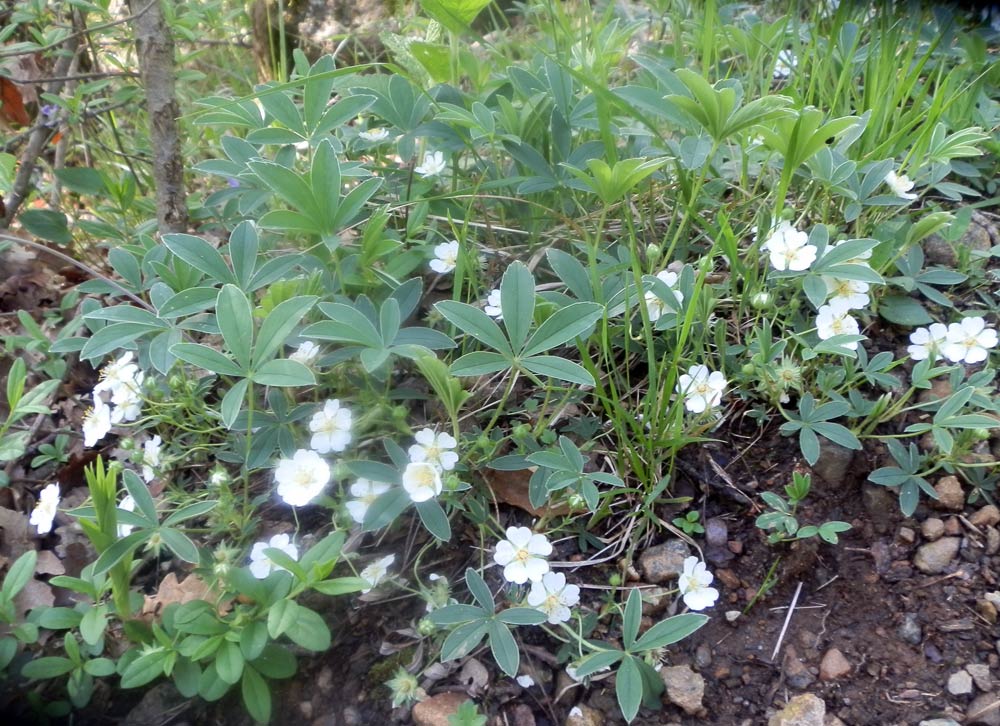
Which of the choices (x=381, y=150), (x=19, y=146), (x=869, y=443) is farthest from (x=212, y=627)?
(x=19, y=146)

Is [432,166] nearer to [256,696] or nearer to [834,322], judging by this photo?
[834,322]

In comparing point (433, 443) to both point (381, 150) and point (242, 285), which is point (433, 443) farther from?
point (381, 150)

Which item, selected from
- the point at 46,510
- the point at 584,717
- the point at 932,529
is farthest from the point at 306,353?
the point at 932,529

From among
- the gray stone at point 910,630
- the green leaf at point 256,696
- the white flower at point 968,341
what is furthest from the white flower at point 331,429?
the white flower at point 968,341

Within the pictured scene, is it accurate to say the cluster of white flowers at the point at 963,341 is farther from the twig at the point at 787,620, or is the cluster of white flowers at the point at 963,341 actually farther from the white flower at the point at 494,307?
the white flower at the point at 494,307

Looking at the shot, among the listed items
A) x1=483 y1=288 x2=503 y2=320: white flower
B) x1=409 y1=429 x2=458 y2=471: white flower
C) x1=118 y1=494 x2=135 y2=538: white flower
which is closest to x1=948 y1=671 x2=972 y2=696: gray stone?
x1=409 y1=429 x2=458 y2=471: white flower

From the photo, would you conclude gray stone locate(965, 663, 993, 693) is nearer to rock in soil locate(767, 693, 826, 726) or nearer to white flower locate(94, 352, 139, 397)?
rock in soil locate(767, 693, 826, 726)
